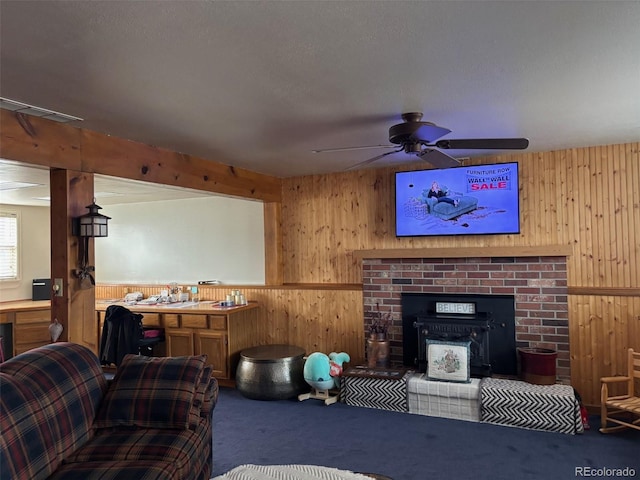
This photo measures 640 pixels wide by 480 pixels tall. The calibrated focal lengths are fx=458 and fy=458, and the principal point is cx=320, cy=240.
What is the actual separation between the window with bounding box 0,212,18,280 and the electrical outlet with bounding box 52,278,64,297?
3900 millimetres

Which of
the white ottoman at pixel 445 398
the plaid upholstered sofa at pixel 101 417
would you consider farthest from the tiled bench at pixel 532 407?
the plaid upholstered sofa at pixel 101 417

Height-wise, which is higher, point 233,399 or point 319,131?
point 319,131

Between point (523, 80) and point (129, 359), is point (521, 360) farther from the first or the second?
point (129, 359)

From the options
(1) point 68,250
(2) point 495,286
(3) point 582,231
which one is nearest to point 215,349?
(1) point 68,250

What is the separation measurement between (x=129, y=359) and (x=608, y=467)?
10.1ft

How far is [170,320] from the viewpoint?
514cm

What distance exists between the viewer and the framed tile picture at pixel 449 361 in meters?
4.00

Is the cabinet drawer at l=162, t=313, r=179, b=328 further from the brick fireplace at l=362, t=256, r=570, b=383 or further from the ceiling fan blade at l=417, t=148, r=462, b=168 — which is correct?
the ceiling fan blade at l=417, t=148, r=462, b=168

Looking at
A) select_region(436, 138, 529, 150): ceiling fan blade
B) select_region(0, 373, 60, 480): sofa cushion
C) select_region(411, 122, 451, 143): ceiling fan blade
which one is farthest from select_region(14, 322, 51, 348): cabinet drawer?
select_region(436, 138, 529, 150): ceiling fan blade

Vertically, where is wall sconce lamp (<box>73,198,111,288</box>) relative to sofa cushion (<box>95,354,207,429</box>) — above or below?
above

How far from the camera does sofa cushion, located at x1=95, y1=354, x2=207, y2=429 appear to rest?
243cm

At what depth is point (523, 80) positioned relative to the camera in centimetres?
246

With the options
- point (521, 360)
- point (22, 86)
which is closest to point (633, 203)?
point (521, 360)

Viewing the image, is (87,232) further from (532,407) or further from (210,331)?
(532,407)
